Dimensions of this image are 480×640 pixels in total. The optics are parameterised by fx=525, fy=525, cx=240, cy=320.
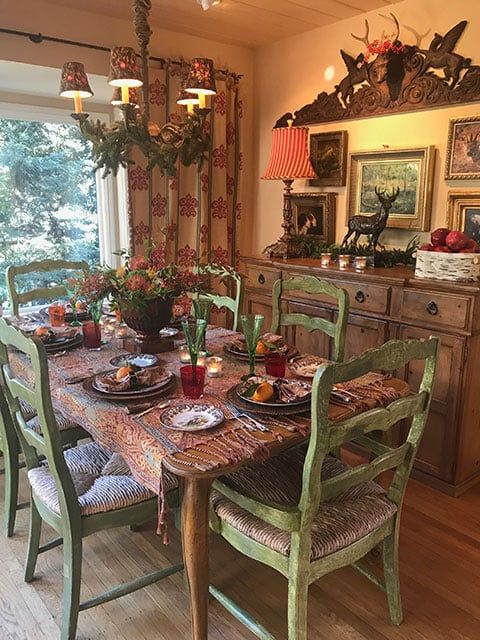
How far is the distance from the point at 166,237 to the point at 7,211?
1030 millimetres

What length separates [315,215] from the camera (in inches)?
138

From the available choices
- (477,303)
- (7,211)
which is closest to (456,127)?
(477,303)

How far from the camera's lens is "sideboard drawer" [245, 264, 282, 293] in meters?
3.26

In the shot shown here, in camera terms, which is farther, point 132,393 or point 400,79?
point 400,79

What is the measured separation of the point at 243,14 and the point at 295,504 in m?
2.80

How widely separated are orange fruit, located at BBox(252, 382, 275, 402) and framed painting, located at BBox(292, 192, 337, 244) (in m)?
1.97

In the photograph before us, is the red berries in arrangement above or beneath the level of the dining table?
above

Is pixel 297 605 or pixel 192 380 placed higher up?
pixel 192 380

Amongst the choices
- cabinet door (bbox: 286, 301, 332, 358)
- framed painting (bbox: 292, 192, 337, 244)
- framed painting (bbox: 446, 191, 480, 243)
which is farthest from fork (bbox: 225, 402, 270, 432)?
framed painting (bbox: 292, 192, 337, 244)

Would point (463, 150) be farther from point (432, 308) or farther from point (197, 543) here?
point (197, 543)

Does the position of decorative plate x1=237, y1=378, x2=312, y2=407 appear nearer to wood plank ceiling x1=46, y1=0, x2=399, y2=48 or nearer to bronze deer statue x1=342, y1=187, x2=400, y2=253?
bronze deer statue x1=342, y1=187, x2=400, y2=253

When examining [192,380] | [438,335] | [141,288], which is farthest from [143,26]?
[438,335]

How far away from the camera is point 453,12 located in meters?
2.69

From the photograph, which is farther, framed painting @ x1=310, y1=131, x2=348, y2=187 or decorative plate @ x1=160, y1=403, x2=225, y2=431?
framed painting @ x1=310, y1=131, x2=348, y2=187
